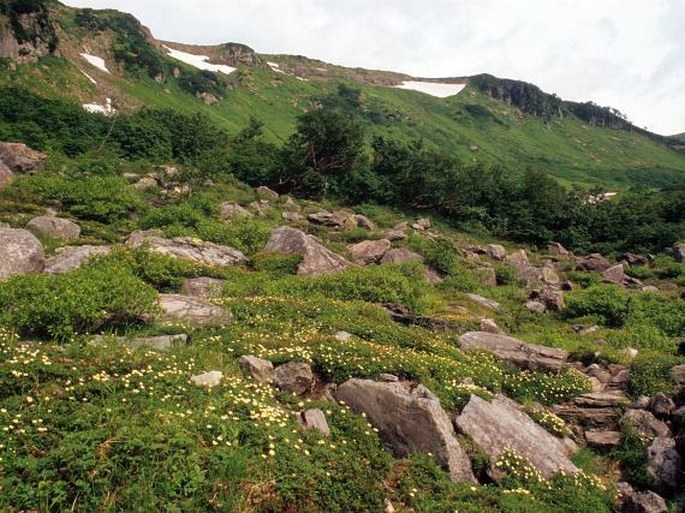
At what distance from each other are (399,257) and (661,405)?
20.5 metres

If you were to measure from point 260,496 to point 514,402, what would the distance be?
821cm

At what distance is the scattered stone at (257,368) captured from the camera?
11070 millimetres

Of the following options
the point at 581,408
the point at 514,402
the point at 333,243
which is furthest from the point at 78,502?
the point at 333,243

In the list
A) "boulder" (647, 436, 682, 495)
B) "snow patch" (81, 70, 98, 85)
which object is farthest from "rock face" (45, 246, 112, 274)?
"snow patch" (81, 70, 98, 85)

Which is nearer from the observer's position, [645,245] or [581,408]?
[581,408]

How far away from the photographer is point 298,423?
30.8 ft

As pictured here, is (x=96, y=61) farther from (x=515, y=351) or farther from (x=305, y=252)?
(x=515, y=351)

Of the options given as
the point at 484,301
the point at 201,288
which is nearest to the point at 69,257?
the point at 201,288

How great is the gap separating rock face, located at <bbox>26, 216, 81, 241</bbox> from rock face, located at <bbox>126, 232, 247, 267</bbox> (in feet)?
8.48

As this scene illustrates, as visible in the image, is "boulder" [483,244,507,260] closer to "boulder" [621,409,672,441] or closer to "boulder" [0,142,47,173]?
"boulder" [621,409,672,441]

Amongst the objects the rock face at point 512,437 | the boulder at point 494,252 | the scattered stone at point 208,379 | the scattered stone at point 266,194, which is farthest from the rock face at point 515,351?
the scattered stone at point 266,194

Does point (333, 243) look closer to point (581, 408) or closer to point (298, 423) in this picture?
point (581, 408)

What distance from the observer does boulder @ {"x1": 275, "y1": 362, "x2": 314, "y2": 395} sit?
37.0 ft

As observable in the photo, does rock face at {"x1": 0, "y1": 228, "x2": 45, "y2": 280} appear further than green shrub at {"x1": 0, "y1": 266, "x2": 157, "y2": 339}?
Yes
